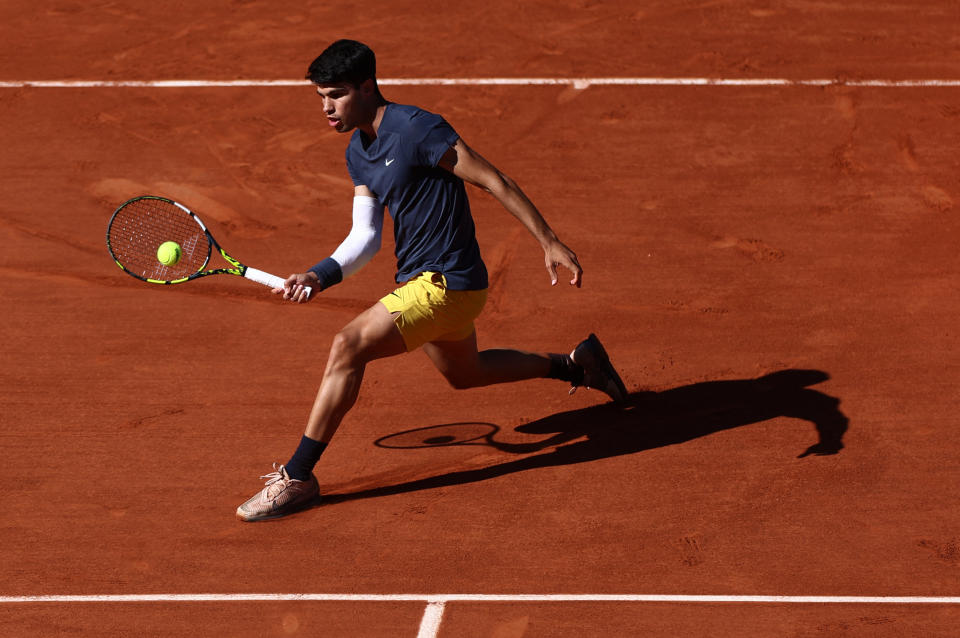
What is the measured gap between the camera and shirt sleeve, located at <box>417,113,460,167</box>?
218 inches

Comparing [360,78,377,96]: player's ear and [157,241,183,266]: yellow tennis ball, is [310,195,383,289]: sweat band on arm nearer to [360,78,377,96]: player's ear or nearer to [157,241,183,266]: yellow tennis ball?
[360,78,377,96]: player's ear

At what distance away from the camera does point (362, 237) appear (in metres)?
5.86

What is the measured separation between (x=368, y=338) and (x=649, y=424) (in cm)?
182

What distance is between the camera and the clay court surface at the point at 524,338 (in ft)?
18.0

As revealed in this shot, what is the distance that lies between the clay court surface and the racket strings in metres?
0.33

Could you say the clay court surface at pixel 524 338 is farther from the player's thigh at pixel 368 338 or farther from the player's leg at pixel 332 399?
the player's thigh at pixel 368 338

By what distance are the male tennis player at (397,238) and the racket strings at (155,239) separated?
4.27 feet

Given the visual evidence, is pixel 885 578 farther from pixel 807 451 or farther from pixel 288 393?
pixel 288 393

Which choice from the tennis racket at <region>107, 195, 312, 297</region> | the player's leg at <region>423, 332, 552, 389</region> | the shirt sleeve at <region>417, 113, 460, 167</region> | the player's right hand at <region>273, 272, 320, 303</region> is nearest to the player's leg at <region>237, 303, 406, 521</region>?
the player's right hand at <region>273, 272, 320, 303</region>

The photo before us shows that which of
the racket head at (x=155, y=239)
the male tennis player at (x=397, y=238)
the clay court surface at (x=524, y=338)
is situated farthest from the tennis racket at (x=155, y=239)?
the male tennis player at (x=397, y=238)

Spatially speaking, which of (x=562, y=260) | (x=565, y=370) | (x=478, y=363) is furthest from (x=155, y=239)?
(x=562, y=260)

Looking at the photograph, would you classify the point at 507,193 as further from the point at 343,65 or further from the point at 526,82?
the point at 526,82

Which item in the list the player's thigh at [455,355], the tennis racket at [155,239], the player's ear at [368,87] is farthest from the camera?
the tennis racket at [155,239]

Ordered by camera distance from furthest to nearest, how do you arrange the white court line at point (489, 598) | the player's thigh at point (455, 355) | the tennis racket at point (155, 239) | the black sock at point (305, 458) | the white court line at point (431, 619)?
the tennis racket at point (155, 239) → the player's thigh at point (455, 355) → the black sock at point (305, 458) → the white court line at point (489, 598) → the white court line at point (431, 619)
